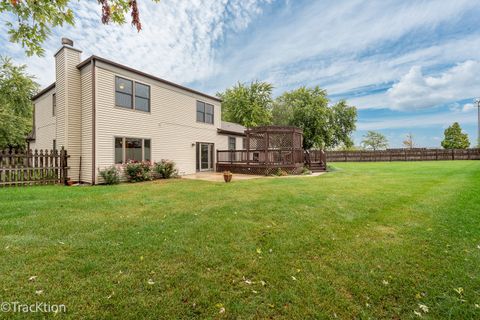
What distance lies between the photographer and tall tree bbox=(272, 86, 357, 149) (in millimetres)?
26188

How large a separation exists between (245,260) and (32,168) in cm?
1062

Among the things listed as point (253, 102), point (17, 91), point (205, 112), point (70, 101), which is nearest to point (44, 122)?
point (70, 101)

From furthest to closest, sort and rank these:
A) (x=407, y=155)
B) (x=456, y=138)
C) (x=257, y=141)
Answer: (x=456, y=138), (x=407, y=155), (x=257, y=141)

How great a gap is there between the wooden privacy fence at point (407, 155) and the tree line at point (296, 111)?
2.65 metres

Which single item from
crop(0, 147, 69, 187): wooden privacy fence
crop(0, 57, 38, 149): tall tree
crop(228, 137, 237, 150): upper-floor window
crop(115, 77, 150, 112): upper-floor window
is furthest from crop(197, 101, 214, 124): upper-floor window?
crop(0, 57, 38, 149): tall tree

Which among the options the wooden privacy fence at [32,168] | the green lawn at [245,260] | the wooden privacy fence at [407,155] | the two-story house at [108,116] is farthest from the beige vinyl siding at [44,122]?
the wooden privacy fence at [407,155]

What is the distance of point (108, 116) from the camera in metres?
10.4

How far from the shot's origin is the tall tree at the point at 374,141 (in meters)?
54.5

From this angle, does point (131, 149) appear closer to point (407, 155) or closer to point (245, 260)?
point (245, 260)

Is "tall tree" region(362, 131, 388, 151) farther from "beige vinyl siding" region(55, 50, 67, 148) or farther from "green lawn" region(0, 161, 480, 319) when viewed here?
"beige vinyl siding" region(55, 50, 67, 148)

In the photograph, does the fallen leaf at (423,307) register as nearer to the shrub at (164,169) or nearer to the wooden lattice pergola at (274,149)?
the wooden lattice pergola at (274,149)

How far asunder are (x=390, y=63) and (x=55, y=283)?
906 inches

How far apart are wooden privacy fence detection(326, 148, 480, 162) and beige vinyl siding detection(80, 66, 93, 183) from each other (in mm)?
27770

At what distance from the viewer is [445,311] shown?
2.12 meters
